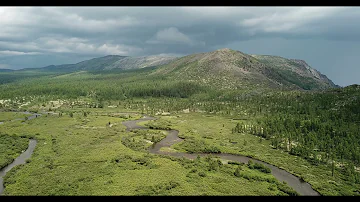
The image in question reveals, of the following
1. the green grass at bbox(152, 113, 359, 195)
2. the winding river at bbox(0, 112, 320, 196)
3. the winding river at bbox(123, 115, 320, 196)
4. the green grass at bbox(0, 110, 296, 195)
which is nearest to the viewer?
the green grass at bbox(0, 110, 296, 195)

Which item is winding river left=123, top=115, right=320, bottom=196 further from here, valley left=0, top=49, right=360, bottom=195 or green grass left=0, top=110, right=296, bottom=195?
green grass left=0, top=110, right=296, bottom=195

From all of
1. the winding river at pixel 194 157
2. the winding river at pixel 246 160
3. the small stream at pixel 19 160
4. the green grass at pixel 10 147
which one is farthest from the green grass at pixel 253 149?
the green grass at pixel 10 147

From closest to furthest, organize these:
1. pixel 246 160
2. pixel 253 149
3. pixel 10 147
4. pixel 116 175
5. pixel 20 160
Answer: pixel 116 175 → pixel 20 160 → pixel 246 160 → pixel 10 147 → pixel 253 149

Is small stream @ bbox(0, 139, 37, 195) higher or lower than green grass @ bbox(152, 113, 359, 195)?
lower

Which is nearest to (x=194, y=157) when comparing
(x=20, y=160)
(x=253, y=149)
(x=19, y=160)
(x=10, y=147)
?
(x=253, y=149)

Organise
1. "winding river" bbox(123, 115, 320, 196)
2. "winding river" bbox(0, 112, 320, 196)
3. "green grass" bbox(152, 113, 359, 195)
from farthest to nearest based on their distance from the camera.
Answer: "green grass" bbox(152, 113, 359, 195), "winding river" bbox(0, 112, 320, 196), "winding river" bbox(123, 115, 320, 196)

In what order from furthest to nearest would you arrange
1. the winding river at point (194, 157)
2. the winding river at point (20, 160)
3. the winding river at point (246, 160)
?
the winding river at point (20, 160) → the winding river at point (194, 157) → the winding river at point (246, 160)

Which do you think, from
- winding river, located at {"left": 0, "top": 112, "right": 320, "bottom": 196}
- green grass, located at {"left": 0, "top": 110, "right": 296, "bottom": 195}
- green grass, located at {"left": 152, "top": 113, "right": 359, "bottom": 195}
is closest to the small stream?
winding river, located at {"left": 0, "top": 112, "right": 320, "bottom": 196}

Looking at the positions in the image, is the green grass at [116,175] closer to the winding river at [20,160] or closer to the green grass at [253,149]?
the winding river at [20,160]

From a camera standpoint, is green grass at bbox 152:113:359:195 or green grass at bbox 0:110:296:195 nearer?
green grass at bbox 0:110:296:195

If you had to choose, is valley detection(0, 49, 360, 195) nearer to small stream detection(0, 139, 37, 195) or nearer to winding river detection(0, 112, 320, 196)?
winding river detection(0, 112, 320, 196)

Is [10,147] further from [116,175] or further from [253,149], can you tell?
[253,149]
